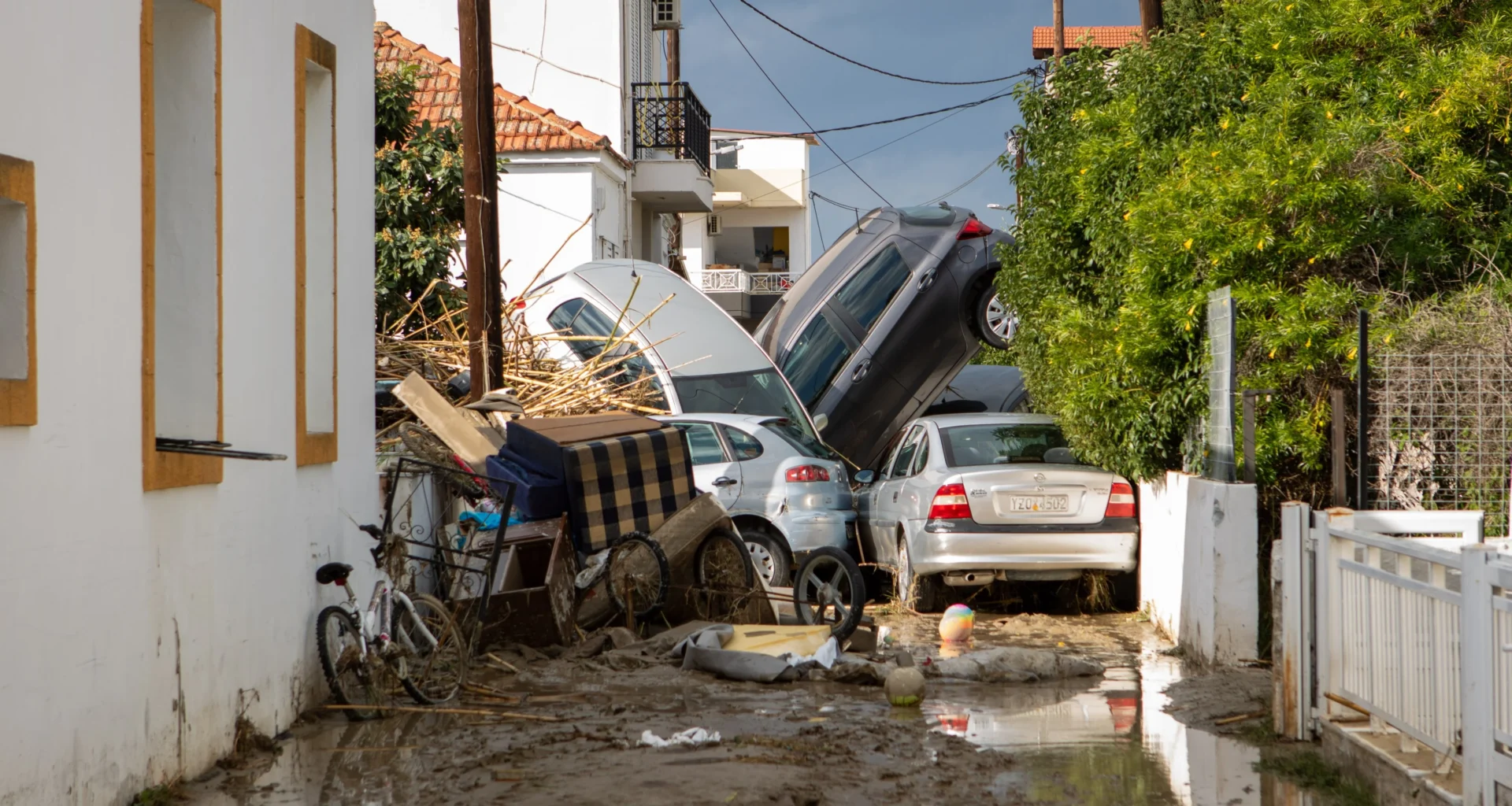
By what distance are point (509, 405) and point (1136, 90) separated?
5.49 meters

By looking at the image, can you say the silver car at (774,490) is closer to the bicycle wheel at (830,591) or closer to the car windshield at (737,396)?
Answer: the bicycle wheel at (830,591)

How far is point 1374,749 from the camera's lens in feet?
19.3

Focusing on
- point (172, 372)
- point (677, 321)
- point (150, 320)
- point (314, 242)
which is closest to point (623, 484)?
point (314, 242)

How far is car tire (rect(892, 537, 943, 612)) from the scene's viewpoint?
1227 cm

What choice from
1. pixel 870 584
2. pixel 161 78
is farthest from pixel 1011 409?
pixel 161 78

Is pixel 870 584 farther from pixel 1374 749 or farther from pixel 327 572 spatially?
pixel 1374 749

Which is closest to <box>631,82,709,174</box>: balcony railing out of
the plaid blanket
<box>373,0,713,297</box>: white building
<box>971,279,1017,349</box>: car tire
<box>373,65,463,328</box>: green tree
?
<box>373,0,713,297</box>: white building

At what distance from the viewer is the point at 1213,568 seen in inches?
355

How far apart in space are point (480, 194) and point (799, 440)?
3550 millimetres

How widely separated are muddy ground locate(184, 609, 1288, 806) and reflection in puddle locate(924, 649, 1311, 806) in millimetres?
19

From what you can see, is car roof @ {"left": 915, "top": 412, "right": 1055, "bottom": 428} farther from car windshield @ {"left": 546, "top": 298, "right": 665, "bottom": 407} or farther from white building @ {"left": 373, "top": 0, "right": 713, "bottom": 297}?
white building @ {"left": 373, "top": 0, "right": 713, "bottom": 297}

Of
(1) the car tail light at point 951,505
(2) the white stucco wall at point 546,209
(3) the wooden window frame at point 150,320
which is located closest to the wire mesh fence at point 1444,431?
(1) the car tail light at point 951,505

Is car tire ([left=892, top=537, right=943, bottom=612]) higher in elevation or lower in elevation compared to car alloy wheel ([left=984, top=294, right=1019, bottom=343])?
lower

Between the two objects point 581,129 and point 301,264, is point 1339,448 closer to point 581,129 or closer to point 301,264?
point 301,264
